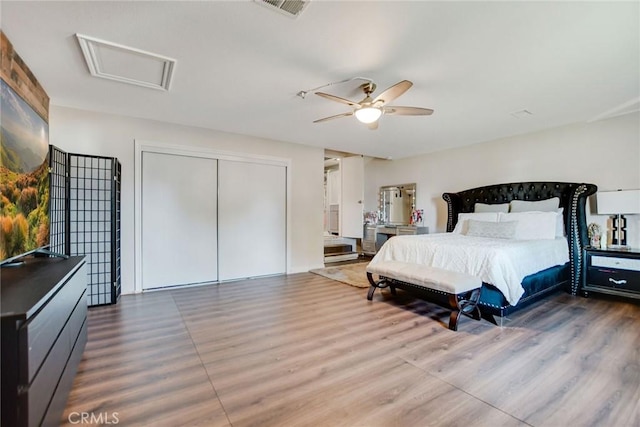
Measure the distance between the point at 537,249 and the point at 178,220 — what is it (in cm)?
482

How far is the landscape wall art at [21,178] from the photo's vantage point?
6.25ft

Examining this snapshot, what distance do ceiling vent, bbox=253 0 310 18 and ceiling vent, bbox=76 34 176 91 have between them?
1143 millimetres

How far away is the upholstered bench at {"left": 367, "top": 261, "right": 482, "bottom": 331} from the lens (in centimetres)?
281

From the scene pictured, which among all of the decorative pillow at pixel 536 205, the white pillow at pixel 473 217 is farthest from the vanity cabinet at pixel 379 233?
the decorative pillow at pixel 536 205

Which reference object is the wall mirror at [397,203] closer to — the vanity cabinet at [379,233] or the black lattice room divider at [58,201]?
the vanity cabinet at [379,233]

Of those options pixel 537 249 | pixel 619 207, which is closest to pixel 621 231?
pixel 619 207

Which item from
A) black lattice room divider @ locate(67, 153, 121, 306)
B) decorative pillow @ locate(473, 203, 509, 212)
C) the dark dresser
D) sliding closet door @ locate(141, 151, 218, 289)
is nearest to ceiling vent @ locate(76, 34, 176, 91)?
black lattice room divider @ locate(67, 153, 121, 306)

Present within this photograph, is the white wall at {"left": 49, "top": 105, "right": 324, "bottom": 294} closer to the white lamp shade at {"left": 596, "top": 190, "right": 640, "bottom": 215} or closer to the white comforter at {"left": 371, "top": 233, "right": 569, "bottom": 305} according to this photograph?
the white comforter at {"left": 371, "top": 233, "right": 569, "bottom": 305}

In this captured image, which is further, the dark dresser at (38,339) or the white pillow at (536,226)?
the white pillow at (536,226)

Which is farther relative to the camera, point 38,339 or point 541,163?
point 541,163

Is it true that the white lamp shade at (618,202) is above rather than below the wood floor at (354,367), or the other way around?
above

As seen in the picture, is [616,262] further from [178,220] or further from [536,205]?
[178,220]

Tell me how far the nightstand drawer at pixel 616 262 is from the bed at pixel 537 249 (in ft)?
0.55

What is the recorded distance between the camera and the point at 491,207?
16.1ft
